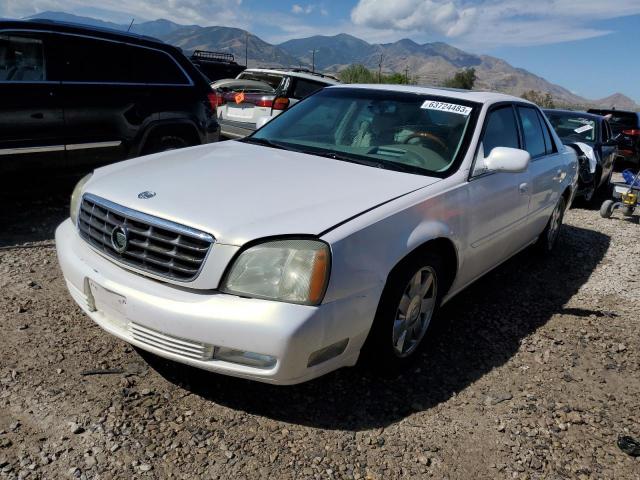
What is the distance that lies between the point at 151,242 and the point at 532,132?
142 inches

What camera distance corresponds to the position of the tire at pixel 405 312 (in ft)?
8.92

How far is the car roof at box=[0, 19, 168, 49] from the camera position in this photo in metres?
4.80

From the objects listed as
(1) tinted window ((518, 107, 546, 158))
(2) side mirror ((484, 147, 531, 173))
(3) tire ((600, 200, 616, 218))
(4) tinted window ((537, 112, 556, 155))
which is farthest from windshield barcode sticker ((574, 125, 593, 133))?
(2) side mirror ((484, 147, 531, 173))

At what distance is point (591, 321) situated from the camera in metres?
4.17

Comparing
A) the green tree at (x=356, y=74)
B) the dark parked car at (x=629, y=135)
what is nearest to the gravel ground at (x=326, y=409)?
the dark parked car at (x=629, y=135)

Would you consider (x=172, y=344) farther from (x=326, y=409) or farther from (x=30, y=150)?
(x=30, y=150)

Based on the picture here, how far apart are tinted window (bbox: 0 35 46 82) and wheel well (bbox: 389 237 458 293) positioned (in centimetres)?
397

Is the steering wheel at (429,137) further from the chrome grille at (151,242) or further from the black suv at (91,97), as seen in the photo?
the black suv at (91,97)

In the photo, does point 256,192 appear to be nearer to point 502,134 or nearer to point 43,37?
point 502,134

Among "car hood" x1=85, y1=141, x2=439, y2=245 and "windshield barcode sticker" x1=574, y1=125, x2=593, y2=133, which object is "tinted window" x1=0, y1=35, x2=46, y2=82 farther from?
"windshield barcode sticker" x1=574, y1=125, x2=593, y2=133

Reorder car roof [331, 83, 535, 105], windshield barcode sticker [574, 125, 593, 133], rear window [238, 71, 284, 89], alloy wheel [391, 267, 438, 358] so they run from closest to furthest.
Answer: alloy wheel [391, 267, 438, 358] → car roof [331, 83, 535, 105] → windshield barcode sticker [574, 125, 593, 133] → rear window [238, 71, 284, 89]

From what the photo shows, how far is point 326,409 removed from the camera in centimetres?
275

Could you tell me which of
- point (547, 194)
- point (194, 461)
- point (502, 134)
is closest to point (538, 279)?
point (547, 194)

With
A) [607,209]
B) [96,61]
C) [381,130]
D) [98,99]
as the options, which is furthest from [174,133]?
[607,209]
